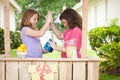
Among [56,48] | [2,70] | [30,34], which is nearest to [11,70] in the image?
[2,70]

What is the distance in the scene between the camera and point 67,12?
4938 millimetres

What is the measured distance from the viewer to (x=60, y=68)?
443 centimetres

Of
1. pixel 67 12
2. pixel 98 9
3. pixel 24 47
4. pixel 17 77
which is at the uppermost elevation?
pixel 98 9

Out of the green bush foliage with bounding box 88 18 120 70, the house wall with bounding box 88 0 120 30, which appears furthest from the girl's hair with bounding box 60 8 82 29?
the house wall with bounding box 88 0 120 30

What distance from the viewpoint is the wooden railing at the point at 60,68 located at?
14.4ft

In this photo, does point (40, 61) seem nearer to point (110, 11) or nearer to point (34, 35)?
point (34, 35)

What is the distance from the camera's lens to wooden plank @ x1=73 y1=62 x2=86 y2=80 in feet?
14.5

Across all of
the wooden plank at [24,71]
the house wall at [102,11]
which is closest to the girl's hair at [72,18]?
the wooden plank at [24,71]

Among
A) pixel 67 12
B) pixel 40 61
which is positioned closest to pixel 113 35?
pixel 67 12

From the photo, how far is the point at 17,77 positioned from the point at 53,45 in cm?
68

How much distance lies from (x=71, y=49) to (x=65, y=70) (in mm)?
312

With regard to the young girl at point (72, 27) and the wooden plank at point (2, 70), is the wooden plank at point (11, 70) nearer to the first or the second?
the wooden plank at point (2, 70)

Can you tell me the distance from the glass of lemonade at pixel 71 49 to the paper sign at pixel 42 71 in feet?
0.96

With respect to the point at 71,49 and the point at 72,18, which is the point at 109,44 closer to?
the point at 72,18
